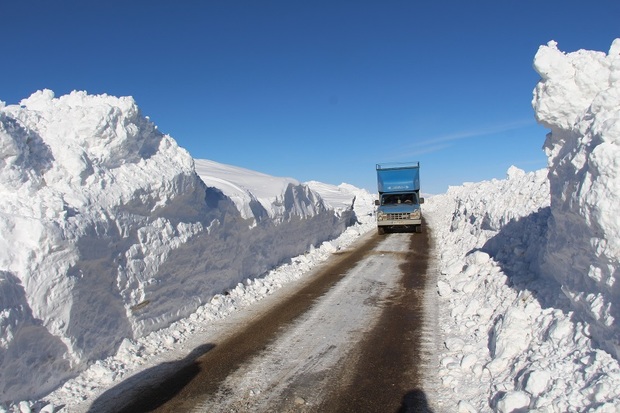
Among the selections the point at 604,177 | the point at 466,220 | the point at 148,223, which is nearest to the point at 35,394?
the point at 148,223

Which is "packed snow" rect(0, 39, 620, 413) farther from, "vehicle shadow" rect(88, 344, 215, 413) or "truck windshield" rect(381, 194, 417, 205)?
"truck windshield" rect(381, 194, 417, 205)

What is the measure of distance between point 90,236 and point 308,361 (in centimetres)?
380

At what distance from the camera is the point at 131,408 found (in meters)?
5.22

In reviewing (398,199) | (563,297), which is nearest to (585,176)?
(563,297)

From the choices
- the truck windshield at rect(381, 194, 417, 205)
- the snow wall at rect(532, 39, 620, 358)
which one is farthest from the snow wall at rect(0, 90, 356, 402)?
the truck windshield at rect(381, 194, 417, 205)

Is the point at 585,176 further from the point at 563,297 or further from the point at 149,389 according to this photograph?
the point at 149,389

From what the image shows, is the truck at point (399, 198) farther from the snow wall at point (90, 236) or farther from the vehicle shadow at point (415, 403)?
the vehicle shadow at point (415, 403)

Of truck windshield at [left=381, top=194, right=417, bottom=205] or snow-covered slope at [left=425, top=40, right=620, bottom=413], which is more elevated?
truck windshield at [left=381, top=194, right=417, bottom=205]

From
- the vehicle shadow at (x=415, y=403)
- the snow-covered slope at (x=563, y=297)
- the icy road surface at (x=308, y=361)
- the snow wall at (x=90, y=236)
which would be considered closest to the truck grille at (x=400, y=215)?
the icy road surface at (x=308, y=361)

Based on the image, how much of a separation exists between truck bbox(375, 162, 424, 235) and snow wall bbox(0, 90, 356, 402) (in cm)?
1315

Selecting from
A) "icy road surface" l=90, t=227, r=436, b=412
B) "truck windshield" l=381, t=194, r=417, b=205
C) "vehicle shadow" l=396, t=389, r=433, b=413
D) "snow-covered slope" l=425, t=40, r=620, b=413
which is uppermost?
"truck windshield" l=381, t=194, r=417, b=205

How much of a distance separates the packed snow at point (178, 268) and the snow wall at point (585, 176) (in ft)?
0.07

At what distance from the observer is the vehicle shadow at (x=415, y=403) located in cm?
504

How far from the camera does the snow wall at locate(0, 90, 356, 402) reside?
5.53 metres
